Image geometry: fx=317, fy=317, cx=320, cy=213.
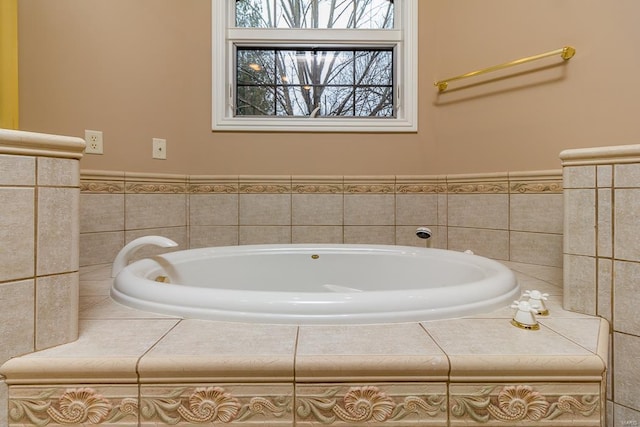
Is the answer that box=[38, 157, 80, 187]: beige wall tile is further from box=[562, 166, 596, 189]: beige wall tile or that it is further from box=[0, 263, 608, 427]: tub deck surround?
box=[562, 166, 596, 189]: beige wall tile

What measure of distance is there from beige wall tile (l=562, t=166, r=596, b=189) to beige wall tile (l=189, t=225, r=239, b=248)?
4.72 ft

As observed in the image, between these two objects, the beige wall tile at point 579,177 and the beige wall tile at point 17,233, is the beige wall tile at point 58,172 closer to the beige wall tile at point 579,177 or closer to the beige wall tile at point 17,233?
A: the beige wall tile at point 17,233

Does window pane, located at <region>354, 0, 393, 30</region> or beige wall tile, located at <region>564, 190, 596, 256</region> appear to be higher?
window pane, located at <region>354, 0, 393, 30</region>

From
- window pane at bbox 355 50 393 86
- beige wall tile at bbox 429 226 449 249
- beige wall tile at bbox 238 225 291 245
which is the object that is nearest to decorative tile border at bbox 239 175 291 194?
beige wall tile at bbox 238 225 291 245

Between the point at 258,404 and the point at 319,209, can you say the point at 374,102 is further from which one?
the point at 258,404

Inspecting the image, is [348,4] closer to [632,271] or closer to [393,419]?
[632,271]

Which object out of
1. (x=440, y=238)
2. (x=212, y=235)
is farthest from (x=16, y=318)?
(x=440, y=238)

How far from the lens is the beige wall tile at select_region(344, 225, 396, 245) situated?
175 cm

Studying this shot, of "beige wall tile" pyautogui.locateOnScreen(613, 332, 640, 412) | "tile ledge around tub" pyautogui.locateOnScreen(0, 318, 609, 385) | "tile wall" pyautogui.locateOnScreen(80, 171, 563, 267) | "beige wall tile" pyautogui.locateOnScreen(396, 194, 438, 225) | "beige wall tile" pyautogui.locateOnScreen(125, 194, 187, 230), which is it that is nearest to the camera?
"tile ledge around tub" pyautogui.locateOnScreen(0, 318, 609, 385)

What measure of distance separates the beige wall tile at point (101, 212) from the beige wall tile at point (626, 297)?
1781mm

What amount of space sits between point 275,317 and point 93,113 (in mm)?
1301

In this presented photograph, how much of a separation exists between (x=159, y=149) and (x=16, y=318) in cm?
116

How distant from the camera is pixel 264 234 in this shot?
5.70ft

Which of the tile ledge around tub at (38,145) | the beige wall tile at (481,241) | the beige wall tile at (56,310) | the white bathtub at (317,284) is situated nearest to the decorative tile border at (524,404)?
the white bathtub at (317,284)
